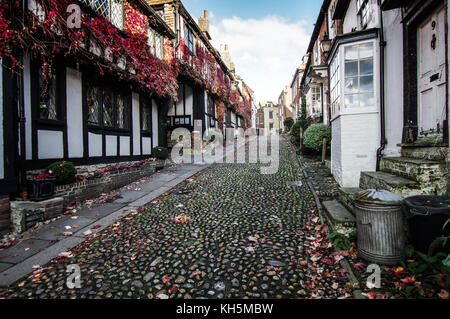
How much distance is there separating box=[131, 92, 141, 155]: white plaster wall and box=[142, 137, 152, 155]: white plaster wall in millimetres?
292

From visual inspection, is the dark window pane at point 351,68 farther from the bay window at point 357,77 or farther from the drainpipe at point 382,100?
the drainpipe at point 382,100

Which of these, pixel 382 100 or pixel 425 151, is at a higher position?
pixel 382 100

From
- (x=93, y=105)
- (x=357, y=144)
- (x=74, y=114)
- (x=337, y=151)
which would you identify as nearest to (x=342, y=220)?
(x=357, y=144)

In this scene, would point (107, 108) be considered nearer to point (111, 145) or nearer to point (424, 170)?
point (111, 145)

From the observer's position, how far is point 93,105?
7.19 m

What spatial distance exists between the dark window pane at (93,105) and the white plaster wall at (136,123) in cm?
167

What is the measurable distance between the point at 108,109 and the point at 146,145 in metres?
2.38

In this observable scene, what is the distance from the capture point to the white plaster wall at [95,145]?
6.98 metres

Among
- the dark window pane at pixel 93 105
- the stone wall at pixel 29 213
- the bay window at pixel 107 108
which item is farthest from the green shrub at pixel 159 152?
the stone wall at pixel 29 213

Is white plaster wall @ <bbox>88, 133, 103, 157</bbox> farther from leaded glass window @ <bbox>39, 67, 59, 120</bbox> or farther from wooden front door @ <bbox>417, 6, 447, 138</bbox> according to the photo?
wooden front door @ <bbox>417, 6, 447, 138</bbox>

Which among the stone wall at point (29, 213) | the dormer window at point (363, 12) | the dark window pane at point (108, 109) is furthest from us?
the dark window pane at point (108, 109)

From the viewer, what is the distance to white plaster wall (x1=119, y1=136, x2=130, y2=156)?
27.3 feet

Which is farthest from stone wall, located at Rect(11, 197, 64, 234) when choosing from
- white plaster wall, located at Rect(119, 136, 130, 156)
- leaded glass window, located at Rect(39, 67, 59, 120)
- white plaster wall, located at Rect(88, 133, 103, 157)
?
white plaster wall, located at Rect(119, 136, 130, 156)

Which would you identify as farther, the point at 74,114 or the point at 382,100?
the point at 74,114
